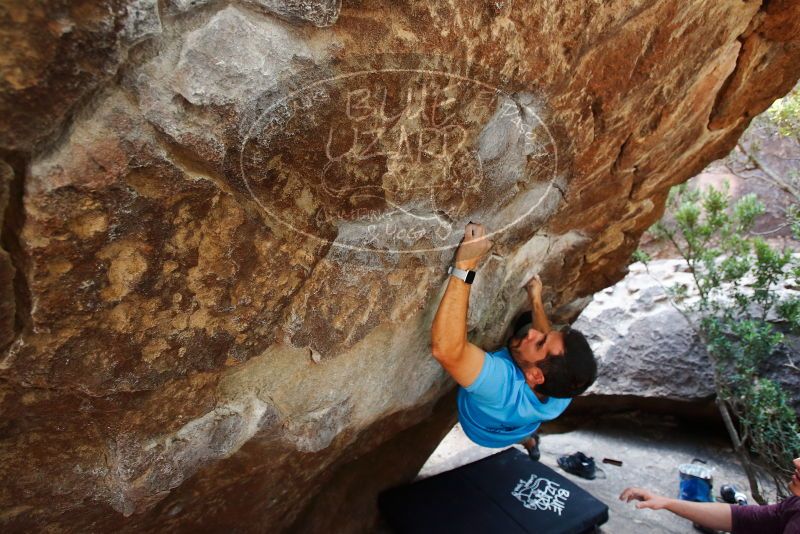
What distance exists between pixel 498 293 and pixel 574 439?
2.99 m

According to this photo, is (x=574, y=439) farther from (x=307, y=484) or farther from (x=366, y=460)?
(x=307, y=484)

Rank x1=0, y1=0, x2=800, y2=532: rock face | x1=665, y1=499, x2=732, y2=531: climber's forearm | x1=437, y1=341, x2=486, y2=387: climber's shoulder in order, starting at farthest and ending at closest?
x1=665, y1=499, x2=732, y2=531: climber's forearm → x1=437, y1=341, x2=486, y2=387: climber's shoulder → x1=0, y1=0, x2=800, y2=532: rock face

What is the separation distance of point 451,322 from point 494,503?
5.41 ft

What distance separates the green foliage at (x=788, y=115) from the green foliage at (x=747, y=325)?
156 centimetres

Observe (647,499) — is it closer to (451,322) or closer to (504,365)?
(504,365)

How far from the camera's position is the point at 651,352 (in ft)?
15.6

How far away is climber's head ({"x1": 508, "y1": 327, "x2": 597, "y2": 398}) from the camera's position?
2.21m

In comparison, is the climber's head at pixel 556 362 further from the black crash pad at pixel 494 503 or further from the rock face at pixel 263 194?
the black crash pad at pixel 494 503

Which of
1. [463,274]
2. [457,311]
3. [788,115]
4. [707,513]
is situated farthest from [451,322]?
[788,115]

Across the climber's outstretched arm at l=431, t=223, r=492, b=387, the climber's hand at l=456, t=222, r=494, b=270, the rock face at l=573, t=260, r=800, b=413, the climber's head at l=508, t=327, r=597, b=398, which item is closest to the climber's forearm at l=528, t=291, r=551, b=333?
the climber's head at l=508, t=327, r=597, b=398

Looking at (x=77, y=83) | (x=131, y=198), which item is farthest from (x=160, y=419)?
(x=77, y=83)

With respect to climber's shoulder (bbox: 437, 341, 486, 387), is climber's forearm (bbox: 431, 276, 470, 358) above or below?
above

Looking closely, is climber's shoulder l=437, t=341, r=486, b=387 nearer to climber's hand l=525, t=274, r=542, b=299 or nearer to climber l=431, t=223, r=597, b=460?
climber l=431, t=223, r=597, b=460

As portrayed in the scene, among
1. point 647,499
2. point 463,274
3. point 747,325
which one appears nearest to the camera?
point 463,274
